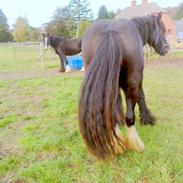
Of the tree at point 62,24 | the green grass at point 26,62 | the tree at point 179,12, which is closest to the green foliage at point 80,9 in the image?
the tree at point 62,24

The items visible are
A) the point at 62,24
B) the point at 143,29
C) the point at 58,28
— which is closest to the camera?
the point at 143,29

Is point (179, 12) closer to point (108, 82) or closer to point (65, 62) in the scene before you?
point (65, 62)

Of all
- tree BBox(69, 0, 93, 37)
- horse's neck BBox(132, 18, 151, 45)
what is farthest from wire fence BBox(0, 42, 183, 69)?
tree BBox(69, 0, 93, 37)

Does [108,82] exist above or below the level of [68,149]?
above

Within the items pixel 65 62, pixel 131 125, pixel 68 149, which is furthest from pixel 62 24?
pixel 131 125

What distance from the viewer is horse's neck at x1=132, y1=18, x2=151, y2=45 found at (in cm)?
300

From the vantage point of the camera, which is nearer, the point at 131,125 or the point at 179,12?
the point at 131,125

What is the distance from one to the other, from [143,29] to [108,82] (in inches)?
45.8

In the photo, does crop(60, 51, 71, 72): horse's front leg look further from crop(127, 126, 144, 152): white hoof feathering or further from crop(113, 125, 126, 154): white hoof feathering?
crop(113, 125, 126, 154): white hoof feathering

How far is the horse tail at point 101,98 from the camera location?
2.16 m

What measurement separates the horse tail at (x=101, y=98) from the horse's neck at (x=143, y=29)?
82 centimetres

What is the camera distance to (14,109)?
445 cm

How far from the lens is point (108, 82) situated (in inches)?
86.7

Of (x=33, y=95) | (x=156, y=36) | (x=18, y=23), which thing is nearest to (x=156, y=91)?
(x=156, y=36)
